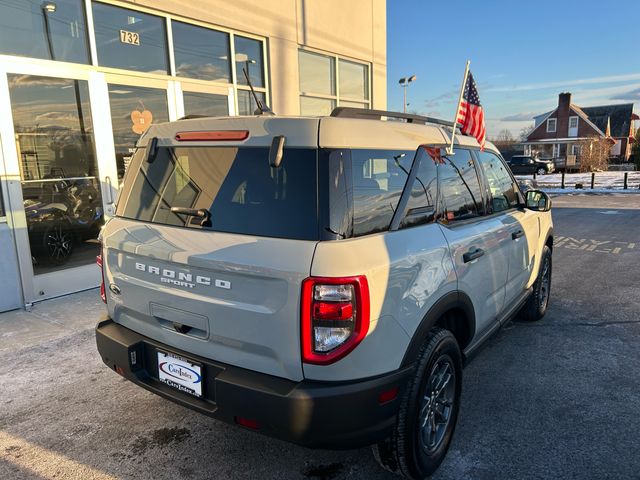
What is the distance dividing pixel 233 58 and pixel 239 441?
21.1 ft

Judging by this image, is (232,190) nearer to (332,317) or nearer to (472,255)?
(332,317)

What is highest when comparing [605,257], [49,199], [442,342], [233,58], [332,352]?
[233,58]

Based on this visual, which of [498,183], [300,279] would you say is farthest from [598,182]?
[300,279]

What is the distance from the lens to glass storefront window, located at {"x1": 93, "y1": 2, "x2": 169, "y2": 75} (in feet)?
19.6

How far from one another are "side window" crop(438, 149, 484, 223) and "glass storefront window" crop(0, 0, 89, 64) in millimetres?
4952

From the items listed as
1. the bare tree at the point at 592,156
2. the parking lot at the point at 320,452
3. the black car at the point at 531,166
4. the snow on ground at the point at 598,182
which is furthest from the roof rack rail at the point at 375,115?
the bare tree at the point at 592,156

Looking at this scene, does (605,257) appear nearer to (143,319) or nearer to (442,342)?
(442,342)

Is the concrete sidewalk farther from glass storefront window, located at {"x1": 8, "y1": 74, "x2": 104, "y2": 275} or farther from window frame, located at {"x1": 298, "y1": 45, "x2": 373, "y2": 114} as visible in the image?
window frame, located at {"x1": 298, "y1": 45, "x2": 373, "y2": 114}

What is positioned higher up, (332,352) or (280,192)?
(280,192)

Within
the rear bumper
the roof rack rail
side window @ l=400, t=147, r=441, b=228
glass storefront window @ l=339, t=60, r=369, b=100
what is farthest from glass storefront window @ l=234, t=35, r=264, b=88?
the rear bumper

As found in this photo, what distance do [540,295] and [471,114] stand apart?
2.26m

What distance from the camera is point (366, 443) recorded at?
6.94 ft

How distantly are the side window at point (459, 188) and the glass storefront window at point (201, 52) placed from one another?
5167mm

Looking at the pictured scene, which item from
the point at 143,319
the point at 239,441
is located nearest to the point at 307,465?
the point at 239,441
